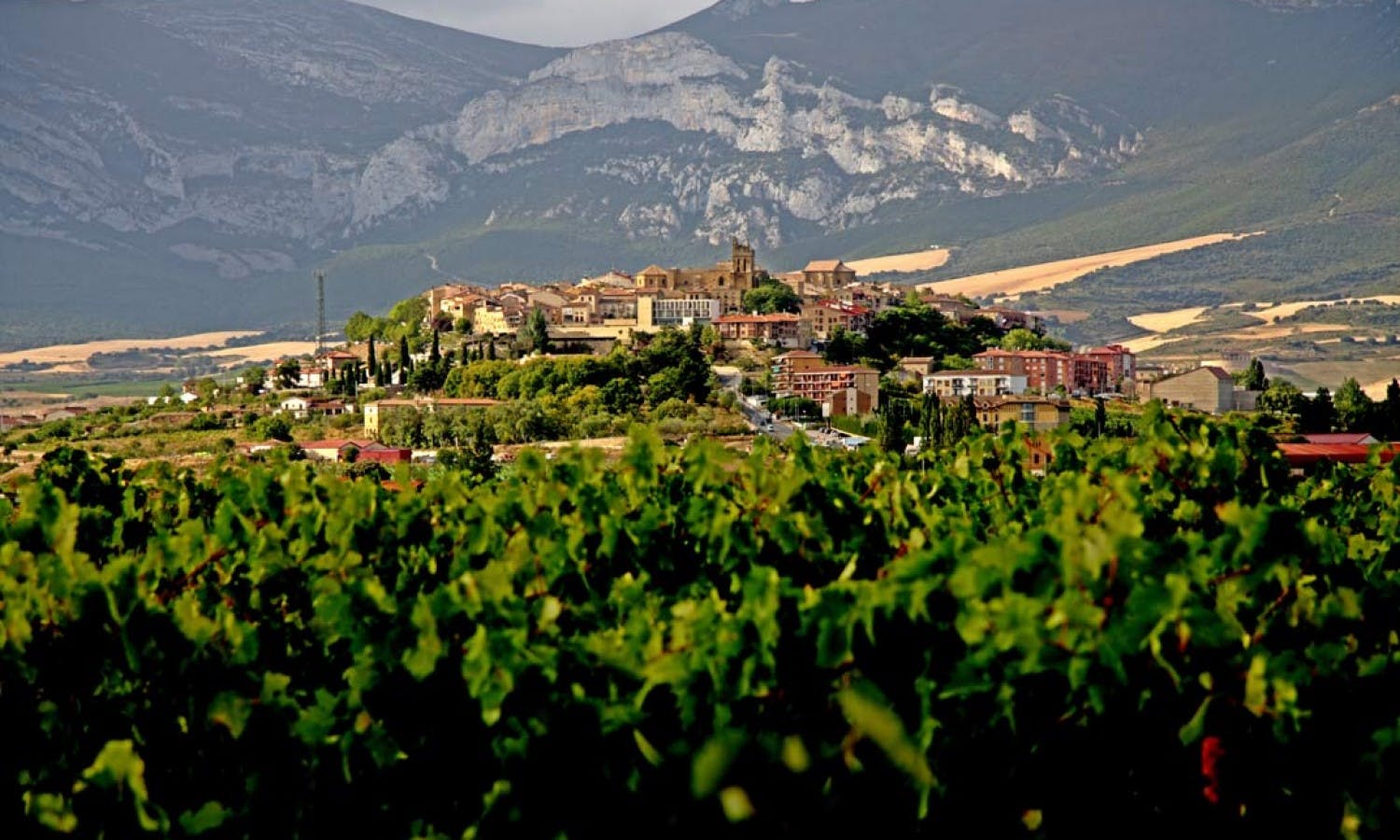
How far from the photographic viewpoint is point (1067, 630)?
5.61 meters

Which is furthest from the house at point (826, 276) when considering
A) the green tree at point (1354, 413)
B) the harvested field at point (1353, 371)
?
the green tree at point (1354, 413)

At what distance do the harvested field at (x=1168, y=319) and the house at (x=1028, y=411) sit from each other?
10896 centimetres

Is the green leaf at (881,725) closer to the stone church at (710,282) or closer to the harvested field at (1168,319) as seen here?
the stone church at (710,282)

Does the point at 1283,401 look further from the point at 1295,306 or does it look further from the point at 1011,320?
the point at 1295,306

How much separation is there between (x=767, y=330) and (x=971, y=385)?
1122 cm

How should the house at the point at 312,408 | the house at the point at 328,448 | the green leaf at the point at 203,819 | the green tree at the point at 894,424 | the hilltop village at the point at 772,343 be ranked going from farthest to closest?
the house at the point at 312,408 → the hilltop village at the point at 772,343 → the house at the point at 328,448 → the green tree at the point at 894,424 → the green leaf at the point at 203,819

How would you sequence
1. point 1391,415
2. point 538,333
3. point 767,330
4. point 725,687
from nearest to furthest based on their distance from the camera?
point 725,687
point 1391,415
point 538,333
point 767,330

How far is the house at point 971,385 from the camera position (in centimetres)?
7631

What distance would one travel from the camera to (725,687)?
222 inches

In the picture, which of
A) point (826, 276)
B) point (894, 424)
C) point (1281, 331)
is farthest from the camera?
point (1281, 331)

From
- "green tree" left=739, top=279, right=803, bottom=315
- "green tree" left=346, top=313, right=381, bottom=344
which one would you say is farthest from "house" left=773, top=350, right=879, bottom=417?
"green tree" left=346, top=313, right=381, bottom=344

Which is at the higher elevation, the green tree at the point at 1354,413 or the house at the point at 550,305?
the house at the point at 550,305

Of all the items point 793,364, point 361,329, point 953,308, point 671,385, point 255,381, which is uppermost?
point 953,308

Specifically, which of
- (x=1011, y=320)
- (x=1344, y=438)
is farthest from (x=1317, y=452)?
(x=1011, y=320)
